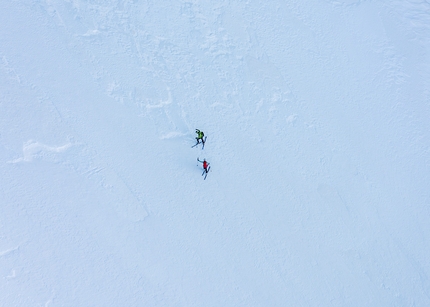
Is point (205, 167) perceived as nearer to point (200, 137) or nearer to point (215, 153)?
point (215, 153)

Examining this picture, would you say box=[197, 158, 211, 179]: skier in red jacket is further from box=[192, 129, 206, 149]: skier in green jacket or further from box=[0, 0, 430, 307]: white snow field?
box=[192, 129, 206, 149]: skier in green jacket

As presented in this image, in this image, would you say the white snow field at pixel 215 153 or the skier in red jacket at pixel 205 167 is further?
the skier in red jacket at pixel 205 167

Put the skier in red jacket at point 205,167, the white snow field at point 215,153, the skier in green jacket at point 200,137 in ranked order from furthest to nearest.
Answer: the skier in green jacket at point 200,137
the skier in red jacket at point 205,167
the white snow field at point 215,153

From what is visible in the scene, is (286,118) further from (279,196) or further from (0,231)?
(0,231)

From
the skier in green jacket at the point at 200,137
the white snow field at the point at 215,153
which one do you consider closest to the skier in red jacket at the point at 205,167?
the white snow field at the point at 215,153

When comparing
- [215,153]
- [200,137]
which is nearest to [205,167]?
[215,153]

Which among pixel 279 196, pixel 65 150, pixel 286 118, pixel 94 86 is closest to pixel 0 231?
pixel 65 150

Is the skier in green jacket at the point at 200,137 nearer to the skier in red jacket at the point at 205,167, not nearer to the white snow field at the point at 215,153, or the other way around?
the white snow field at the point at 215,153

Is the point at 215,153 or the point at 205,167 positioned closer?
the point at 205,167

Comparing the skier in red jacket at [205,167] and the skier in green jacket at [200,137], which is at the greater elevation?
the skier in green jacket at [200,137]
